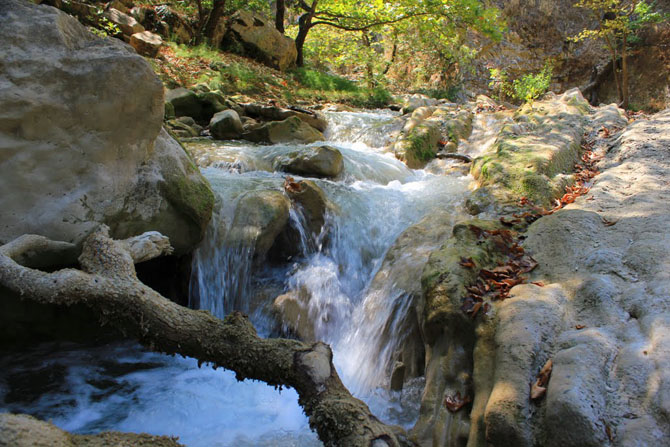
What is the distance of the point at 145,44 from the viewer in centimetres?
1334

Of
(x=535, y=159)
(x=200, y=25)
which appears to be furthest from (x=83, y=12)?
(x=535, y=159)

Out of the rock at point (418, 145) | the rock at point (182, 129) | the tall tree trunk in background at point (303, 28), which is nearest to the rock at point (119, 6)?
the tall tree trunk in background at point (303, 28)

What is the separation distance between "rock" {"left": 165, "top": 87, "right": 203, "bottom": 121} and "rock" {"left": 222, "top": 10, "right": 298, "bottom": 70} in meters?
8.00

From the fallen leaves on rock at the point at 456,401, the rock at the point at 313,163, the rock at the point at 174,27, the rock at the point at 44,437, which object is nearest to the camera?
the rock at the point at 44,437

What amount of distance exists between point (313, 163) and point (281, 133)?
234 cm

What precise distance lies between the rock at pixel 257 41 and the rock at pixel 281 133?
8.96 meters

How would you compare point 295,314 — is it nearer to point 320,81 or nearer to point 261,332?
point 261,332

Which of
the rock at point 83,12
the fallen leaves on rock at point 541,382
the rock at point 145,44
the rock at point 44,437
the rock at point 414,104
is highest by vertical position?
the rock at point 83,12

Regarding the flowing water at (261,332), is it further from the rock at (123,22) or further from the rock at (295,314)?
the rock at (123,22)

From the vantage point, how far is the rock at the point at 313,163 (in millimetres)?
7711

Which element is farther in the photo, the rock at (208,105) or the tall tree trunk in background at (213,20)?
the tall tree trunk in background at (213,20)

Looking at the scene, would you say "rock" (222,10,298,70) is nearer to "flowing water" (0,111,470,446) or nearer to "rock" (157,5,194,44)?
"rock" (157,5,194,44)

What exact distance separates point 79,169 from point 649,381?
14.1ft

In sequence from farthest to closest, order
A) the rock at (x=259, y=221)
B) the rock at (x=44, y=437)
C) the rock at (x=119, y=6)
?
the rock at (x=119, y=6)
the rock at (x=259, y=221)
the rock at (x=44, y=437)
